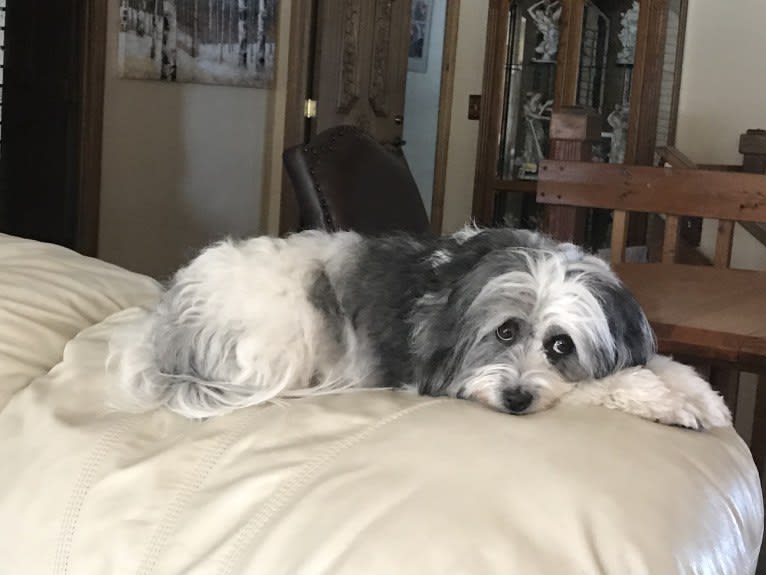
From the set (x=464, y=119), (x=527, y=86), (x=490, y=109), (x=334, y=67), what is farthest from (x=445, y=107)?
(x=334, y=67)

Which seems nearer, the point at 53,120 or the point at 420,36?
the point at 53,120

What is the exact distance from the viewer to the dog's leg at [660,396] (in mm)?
1187

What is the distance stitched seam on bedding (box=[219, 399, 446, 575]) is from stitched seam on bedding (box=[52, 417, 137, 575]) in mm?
239

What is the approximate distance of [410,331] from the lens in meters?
1.45

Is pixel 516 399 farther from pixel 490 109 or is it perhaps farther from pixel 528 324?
pixel 490 109

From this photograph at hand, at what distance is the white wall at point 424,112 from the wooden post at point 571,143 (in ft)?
11.4

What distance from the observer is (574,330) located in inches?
53.8

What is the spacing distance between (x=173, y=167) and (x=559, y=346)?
320 centimetres

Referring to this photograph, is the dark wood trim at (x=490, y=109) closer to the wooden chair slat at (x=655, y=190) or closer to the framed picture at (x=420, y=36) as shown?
the framed picture at (x=420, y=36)

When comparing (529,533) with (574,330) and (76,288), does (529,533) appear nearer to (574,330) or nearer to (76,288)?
(574,330)

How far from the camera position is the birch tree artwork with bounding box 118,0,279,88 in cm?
402

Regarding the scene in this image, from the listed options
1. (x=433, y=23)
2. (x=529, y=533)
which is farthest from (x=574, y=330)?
(x=433, y=23)

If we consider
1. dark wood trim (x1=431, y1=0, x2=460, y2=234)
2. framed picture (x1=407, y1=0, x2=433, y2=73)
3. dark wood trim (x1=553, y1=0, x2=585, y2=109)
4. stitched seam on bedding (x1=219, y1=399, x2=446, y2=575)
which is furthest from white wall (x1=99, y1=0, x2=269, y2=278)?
stitched seam on bedding (x1=219, y1=399, x2=446, y2=575)

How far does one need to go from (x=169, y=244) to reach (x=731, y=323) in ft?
10.1
